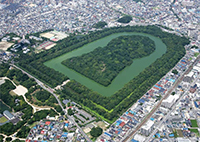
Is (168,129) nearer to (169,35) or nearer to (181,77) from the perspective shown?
(181,77)

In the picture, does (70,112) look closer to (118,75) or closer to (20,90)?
(20,90)

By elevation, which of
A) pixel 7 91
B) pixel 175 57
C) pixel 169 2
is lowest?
pixel 7 91

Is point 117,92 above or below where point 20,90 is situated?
above

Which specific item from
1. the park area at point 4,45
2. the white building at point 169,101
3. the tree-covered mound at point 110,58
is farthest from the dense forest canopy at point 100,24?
the white building at point 169,101

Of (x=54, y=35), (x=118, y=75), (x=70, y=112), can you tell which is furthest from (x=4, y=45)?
(x=70, y=112)

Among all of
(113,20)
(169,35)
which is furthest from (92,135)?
(113,20)

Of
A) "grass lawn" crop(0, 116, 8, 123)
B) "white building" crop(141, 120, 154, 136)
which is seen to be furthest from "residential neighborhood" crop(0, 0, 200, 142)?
"white building" crop(141, 120, 154, 136)

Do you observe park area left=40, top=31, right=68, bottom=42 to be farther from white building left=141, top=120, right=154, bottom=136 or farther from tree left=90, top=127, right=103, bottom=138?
white building left=141, top=120, right=154, bottom=136
